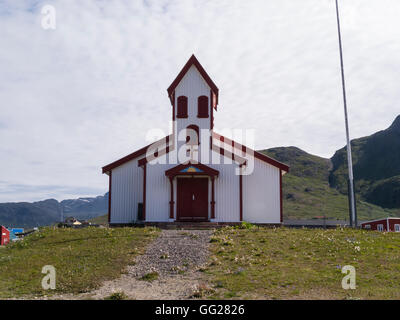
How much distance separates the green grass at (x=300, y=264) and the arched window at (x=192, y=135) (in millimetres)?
7804

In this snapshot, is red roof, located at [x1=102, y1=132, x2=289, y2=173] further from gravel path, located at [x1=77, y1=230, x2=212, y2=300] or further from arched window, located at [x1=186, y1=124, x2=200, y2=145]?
gravel path, located at [x1=77, y1=230, x2=212, y2=300]

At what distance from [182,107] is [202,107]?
131 centimetres

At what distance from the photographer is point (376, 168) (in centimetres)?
17112

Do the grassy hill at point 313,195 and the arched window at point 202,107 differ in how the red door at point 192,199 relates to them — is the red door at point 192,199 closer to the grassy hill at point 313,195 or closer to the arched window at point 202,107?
the arched window at point 202,107

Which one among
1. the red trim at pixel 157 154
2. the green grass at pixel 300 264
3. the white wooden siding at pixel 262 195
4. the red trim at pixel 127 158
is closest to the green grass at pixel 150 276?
the green grass at pixel 300 264

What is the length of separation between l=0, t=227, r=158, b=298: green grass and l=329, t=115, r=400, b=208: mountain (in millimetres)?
131552

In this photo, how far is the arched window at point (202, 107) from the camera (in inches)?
1061

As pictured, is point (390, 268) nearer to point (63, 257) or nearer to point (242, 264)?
point (242, 264)

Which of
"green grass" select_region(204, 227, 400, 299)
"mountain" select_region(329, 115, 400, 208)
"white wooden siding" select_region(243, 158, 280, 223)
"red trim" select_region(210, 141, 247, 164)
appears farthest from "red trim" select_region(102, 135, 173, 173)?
"mountain" select_region(329, 115, 400, 208)

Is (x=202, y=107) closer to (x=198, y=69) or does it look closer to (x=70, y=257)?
(x=198, y=69)

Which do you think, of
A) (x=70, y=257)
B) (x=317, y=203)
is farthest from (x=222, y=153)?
(x=317, y=203)

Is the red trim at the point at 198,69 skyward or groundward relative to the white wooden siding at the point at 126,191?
skyward

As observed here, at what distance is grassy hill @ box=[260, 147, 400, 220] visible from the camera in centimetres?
11174
